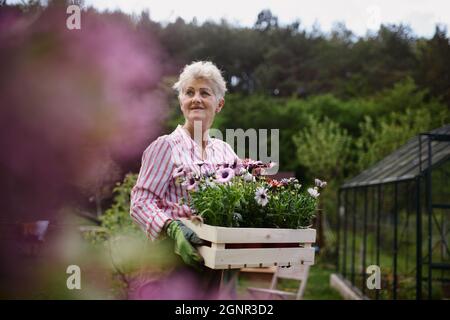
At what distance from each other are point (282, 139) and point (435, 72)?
502 centimetres

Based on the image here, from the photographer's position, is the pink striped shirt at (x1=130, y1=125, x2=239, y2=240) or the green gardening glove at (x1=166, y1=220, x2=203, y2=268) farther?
the pink striped shirt at (x1=130, y1=125, x2=239, y2=240)

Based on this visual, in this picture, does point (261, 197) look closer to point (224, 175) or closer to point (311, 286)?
point (224, 175)

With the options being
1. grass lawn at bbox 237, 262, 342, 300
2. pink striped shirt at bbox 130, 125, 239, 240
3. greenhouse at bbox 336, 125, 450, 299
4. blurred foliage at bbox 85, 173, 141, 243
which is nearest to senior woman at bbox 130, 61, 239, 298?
pink striped shirt at bbox 130, 125, 239, 240

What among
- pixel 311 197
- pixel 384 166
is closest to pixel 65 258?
pixel 311 197

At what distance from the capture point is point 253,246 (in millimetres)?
1404

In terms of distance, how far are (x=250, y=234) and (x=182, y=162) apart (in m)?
0.35

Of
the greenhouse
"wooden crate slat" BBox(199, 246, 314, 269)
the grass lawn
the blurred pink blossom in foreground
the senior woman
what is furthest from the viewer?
the grass lawn

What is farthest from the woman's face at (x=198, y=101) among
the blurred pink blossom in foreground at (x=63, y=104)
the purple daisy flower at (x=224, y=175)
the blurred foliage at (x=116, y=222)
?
the blurred foliage at (x=116, y=222)

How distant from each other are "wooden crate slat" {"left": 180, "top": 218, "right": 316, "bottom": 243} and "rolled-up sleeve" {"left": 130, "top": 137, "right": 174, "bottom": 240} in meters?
0.09

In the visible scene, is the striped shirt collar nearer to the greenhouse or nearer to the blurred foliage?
the blurred foliage

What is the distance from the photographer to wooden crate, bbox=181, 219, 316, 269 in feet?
4.32

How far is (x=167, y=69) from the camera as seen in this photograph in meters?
5.08

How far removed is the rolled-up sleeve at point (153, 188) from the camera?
4.85ft
